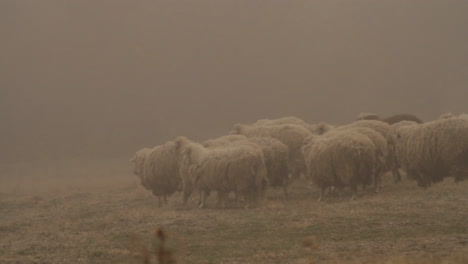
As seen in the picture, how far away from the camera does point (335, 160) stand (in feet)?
61.6

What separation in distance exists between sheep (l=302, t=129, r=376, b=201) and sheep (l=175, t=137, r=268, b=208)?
165 cm

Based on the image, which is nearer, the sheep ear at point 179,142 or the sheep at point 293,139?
the sheep ear at point 179,142

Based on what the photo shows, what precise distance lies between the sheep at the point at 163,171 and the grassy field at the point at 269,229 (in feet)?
2.24

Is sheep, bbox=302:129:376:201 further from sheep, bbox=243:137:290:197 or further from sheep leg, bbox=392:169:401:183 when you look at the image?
sheep leg, bbox=392:169:401:183

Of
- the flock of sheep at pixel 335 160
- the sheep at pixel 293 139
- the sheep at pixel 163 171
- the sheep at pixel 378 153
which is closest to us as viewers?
the flock of sheep at pixel 335 160

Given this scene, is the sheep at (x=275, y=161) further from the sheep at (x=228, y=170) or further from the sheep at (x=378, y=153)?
the sheep at (x=378, y=153)

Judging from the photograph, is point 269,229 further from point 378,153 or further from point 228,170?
point 378,153

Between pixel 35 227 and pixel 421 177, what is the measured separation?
11162mm

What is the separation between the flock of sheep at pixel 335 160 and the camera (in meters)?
18.1

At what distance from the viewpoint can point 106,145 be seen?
2613 inches

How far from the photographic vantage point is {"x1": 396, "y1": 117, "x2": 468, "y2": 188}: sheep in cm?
1772

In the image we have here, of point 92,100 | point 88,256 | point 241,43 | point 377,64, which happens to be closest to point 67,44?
point 92,100

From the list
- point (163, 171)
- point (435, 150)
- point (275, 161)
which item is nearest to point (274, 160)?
point (275, 161)

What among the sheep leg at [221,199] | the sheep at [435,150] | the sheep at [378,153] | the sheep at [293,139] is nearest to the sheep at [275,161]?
the sheep leg at [221,199]
